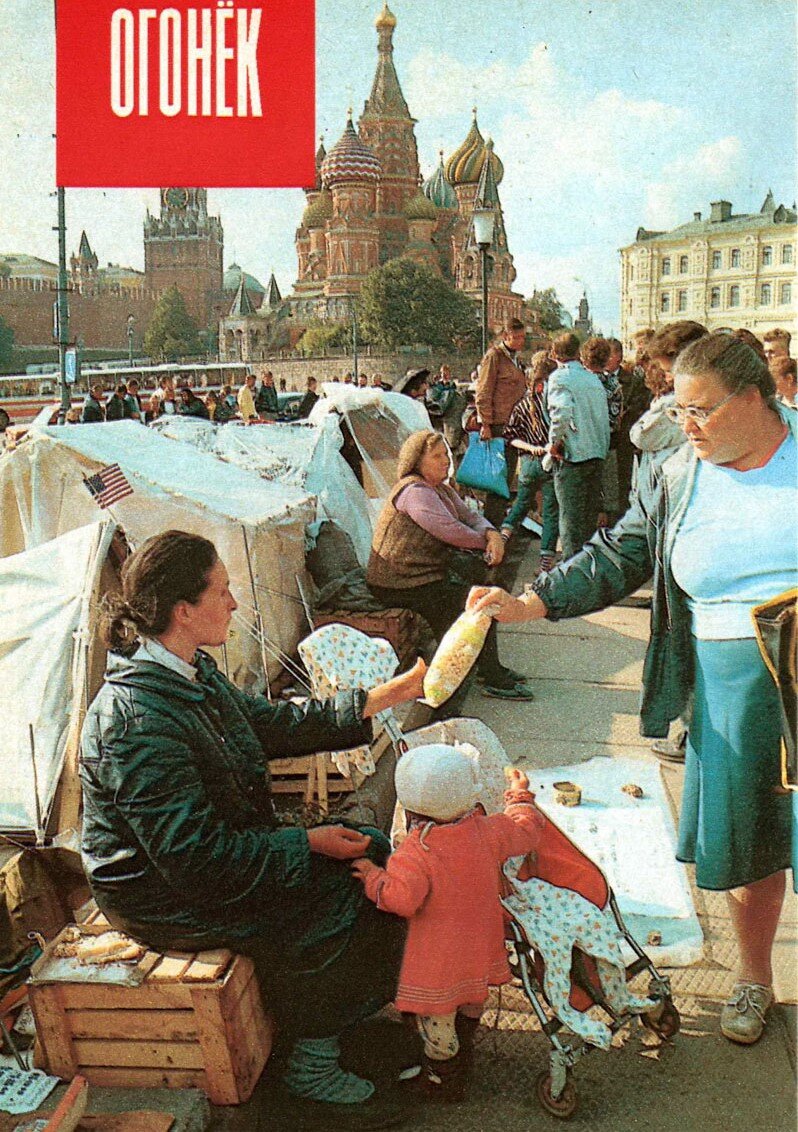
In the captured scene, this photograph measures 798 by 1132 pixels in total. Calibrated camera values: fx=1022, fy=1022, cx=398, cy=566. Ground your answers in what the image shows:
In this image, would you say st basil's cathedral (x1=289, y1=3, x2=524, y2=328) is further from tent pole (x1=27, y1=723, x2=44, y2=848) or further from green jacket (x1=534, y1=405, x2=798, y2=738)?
green jacket (x1=534, y1=405, x2=798, y2=738)

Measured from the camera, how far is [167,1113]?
2154 mm

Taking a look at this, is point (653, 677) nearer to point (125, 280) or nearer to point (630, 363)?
point (630, 363)

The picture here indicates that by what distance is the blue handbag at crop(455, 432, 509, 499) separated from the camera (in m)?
7.40

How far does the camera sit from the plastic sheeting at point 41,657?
328 cm

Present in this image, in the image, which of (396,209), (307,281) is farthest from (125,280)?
(396,209)

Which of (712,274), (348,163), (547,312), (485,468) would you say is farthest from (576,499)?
A: (547,312)

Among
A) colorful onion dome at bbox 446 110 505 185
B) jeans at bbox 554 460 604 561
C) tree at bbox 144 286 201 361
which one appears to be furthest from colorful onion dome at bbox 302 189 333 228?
jeans at bbox 554 460 604 561

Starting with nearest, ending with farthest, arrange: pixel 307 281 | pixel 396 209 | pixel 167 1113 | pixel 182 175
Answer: pixel 167 1113 < pixel 182 175 < pixel 396 209 < pixel 307 281

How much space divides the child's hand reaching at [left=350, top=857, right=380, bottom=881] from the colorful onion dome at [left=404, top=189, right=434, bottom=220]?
72.6 meters

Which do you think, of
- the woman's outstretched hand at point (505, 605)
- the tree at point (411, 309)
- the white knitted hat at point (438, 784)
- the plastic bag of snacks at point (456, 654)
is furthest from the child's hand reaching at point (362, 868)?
the tree at point (411, 309)

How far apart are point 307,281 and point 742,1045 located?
256ft

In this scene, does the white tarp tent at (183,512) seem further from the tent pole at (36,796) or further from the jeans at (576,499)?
A: the jeans at (576,499)

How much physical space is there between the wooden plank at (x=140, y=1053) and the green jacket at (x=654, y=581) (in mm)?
1293

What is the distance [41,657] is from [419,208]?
235ft
